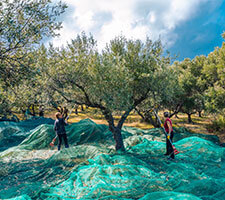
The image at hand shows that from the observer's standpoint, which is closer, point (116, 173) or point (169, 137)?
point (116, 173)

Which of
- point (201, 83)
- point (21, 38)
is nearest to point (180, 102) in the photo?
point (201, 83)

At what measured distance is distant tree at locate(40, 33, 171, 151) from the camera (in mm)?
9445

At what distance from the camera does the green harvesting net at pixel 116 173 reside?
5297 mm

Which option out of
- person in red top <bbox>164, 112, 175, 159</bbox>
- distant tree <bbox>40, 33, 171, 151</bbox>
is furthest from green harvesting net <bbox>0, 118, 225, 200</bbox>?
distant tree <bbox>40, 33, 171, 151</bbox>

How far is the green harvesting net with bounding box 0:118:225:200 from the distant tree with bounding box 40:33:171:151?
112 inches

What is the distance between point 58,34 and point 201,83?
19.7m

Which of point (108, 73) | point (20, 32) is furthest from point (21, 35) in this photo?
point (108, 73)

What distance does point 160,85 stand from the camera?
10297 mm

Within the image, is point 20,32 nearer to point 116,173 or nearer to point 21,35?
point 21,35

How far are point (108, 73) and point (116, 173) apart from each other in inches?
195

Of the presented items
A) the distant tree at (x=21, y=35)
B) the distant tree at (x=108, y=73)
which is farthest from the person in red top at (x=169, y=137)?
the distant tree at (x=21, y=35)

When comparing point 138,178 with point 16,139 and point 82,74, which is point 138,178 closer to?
point 82,74

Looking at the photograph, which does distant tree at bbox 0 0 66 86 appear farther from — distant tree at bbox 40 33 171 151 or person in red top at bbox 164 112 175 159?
person in red top at bbox 164 112 175 159

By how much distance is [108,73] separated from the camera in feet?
30.6
